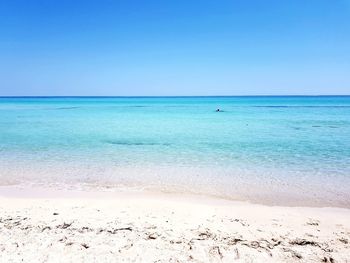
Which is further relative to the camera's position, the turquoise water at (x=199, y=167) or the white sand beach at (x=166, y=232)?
the turquoise water at (x=199, y=167)

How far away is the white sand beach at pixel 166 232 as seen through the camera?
3.49 metres

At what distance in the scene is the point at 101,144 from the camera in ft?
42.5

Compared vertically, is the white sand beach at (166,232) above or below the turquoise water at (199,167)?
above

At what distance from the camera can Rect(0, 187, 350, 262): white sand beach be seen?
3.49 meters

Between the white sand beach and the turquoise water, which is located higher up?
the white sand beach

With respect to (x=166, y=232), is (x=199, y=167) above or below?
below

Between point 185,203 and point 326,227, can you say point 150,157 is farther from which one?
point 326,227

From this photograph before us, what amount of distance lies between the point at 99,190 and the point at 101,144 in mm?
6406

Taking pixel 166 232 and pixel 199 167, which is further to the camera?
pixel 199 167

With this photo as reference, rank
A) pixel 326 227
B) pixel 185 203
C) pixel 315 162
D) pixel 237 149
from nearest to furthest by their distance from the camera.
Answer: pixel 326 227 → pixel 185 203 → pixel 315 162 → pixel 237 149

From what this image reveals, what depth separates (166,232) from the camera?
4113 millimetres

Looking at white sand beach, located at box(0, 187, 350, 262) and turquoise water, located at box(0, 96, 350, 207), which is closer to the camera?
white sand beach, located at box(0, 187, 350, 262)

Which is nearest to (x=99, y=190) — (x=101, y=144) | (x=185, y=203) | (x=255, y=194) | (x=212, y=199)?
(x=185, y=203)

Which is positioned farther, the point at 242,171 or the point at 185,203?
the point at 242,171
